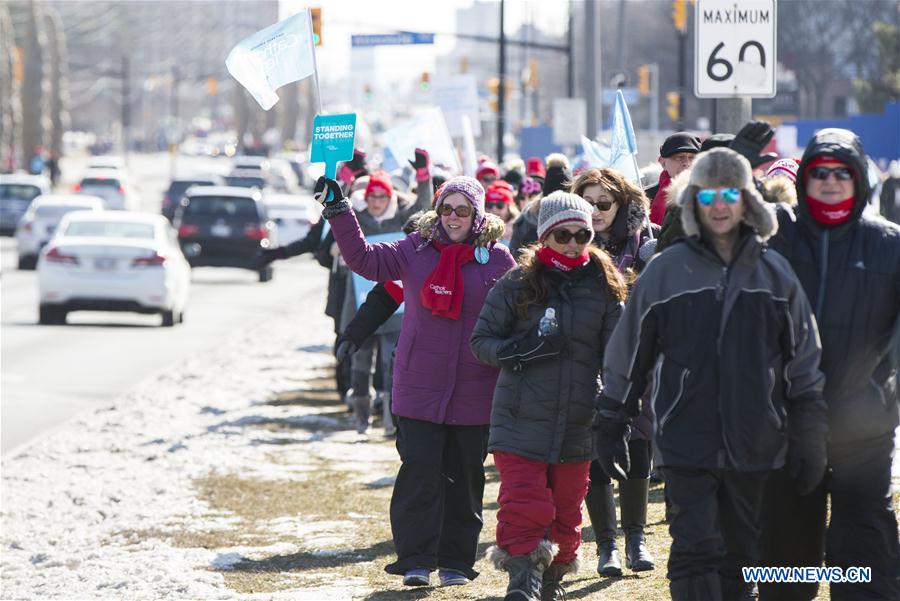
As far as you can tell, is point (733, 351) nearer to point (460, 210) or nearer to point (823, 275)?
point (823, 275)

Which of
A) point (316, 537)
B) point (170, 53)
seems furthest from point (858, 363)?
point (170, 53)

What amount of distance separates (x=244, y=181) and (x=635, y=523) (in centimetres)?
5297

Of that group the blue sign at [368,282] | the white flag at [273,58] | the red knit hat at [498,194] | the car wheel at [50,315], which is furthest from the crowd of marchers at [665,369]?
the car wheel at [50,315]

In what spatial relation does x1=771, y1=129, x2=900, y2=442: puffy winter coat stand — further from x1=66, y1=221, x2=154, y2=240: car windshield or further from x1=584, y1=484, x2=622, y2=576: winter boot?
x1=66, y1=221, x2=154, y2=240: car windshield

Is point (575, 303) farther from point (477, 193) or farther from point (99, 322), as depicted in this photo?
point (99, 322)

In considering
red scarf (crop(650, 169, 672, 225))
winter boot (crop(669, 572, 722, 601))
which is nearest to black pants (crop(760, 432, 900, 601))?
winter boot (crop(669, 572, 722, 601))

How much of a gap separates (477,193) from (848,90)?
3736 inches

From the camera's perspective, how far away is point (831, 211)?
6.14 meters

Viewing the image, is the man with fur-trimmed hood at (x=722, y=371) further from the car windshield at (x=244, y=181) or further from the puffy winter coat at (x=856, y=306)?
the car windshield at (x=244, y=181)

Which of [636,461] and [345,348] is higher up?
[345,348]

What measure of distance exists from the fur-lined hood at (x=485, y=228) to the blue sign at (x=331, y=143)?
0.49m

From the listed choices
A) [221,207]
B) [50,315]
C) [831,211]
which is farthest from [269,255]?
[221,207]

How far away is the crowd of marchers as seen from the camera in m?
5.99

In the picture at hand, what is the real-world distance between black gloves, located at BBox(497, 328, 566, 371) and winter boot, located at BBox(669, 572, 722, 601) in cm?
131
